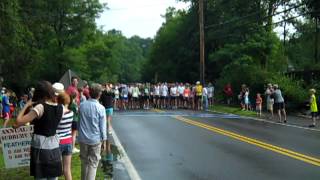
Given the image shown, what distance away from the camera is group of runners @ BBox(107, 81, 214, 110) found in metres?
38.2

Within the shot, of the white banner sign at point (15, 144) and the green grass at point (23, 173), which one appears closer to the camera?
the white banner sign at point (15, 144)

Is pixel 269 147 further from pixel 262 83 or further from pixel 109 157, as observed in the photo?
pixel 262 83

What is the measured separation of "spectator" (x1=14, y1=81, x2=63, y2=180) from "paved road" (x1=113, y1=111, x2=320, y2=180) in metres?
4.35

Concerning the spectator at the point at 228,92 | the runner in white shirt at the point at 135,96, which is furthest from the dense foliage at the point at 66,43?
the spectator at the point at 228,92

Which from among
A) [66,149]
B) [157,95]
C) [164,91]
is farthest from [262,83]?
[66,149]

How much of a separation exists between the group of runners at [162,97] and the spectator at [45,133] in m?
30.1

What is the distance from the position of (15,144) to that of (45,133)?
2.41 meters

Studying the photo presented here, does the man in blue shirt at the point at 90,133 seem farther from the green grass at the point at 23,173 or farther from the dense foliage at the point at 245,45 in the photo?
the dense foliage at the point at 245,45

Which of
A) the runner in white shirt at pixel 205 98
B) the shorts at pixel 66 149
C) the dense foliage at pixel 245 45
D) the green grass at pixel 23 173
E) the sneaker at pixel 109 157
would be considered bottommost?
the green grass at pixel 23 173

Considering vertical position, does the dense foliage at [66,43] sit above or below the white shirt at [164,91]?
above

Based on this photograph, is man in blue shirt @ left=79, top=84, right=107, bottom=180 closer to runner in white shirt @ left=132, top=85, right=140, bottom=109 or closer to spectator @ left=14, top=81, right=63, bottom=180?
spectator @ left=14, top=81, right=63, bottom=180

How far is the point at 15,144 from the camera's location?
9719mm

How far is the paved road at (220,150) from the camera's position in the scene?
1225 centimetres

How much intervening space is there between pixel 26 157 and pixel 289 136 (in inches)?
470
